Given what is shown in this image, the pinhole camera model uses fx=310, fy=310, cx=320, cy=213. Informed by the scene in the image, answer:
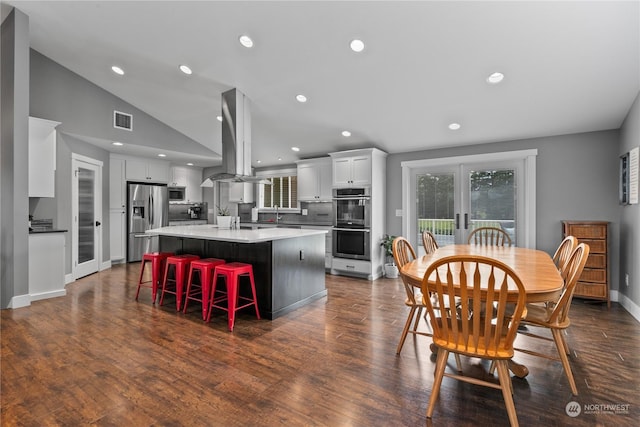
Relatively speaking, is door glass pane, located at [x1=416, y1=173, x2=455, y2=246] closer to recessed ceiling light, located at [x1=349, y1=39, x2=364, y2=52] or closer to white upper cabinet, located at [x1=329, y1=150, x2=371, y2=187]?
white upper cabinet, located at [x1=329, y1=150, x2=371, y2=187]

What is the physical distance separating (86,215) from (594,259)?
7683 millimetres

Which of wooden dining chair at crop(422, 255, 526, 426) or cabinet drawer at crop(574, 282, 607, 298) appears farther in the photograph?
cabinet drawer at crop(574, 282, 607, 298)

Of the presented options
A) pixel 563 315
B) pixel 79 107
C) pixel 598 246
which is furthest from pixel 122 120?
pixel 598 246

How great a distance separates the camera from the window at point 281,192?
7.10 meters

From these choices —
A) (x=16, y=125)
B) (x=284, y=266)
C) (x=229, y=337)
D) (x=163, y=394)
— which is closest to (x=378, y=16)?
(x=284, y=266)

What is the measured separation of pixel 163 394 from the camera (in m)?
1.94

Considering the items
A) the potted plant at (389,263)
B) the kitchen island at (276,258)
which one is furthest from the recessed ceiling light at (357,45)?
the potted plant at (389,263)

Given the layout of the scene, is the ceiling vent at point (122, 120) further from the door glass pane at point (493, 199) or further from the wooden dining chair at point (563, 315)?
the wooden dining chair at point (563, 315)

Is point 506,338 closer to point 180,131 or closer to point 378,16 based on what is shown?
point 378,16

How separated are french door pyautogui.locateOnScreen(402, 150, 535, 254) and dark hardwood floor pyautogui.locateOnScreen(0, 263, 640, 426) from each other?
163 cm

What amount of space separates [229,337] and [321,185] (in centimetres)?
379

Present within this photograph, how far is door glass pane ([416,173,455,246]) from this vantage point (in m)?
5.17

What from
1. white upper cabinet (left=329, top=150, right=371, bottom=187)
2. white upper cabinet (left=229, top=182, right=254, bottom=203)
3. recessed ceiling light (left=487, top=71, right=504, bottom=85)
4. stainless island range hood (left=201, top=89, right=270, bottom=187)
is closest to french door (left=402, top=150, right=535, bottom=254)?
white upper cabinet (left=329, top=150, right=371, bottom=187)

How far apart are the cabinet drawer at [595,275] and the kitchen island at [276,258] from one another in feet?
10.6
